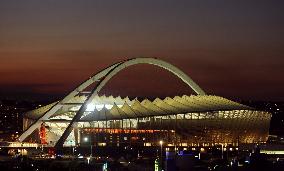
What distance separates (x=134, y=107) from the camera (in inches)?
5389

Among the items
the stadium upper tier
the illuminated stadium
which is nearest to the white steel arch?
the illuminated stadium

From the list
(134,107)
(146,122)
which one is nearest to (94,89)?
(134,107)

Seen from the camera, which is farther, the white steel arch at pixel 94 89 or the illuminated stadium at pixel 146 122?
the white steel arch at pixel 94 89

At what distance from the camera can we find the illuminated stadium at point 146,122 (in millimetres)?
132125

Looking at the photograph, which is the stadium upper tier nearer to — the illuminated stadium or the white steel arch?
the illuminated stadium

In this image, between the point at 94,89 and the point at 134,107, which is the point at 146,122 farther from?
the point at 94,89

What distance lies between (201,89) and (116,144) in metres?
37.3

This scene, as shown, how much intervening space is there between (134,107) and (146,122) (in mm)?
5820

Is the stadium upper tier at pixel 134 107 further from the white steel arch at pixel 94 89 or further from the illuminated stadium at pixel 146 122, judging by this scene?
the white steel arch at pixel 94 89

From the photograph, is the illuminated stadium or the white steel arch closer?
the illuminated stadium

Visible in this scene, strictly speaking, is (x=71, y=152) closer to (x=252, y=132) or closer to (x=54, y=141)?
(x=54, y=141)

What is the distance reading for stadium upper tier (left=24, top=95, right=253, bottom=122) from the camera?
133 metres

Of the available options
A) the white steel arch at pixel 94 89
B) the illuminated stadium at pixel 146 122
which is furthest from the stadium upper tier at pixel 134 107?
the white steel arch at pixel 94 89

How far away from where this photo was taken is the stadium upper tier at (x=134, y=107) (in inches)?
5221
